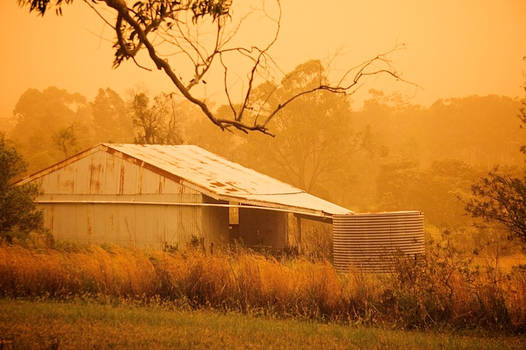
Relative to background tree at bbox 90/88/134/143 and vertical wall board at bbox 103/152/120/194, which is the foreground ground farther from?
background tree at bbox 90/88/134/143

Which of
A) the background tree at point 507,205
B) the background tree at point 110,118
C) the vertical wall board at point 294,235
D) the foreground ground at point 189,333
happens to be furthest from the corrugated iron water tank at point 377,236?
the background tree at point 110,118

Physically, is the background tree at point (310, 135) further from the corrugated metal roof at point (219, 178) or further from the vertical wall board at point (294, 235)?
the corrugated metal roof at point (219, 178)

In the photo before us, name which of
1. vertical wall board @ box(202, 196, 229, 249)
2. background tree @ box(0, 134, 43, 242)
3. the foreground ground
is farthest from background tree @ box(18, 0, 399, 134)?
vertical wall board @ box(202, 196, 229, 249)

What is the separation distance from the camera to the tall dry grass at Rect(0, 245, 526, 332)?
9.28m

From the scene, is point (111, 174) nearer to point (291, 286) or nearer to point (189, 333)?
point (291, 286)

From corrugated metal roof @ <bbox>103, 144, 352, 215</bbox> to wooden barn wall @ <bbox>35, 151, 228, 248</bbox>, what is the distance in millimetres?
580

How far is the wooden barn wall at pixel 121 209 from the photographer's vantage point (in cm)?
1872

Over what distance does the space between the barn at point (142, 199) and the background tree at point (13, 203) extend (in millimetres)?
3150

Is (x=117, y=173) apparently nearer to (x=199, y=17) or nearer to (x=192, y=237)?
(x=192, y=237)

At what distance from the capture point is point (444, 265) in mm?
9695

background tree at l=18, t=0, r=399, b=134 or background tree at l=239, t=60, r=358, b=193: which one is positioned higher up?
background tree at l=239, t=60, r=358, b=193

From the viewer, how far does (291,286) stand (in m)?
10.3

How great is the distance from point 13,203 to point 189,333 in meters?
9.55

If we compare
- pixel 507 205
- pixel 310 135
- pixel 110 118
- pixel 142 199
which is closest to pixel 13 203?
pixel 142 199
